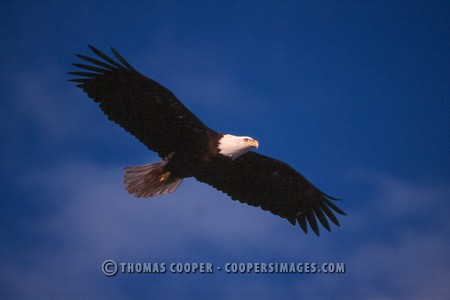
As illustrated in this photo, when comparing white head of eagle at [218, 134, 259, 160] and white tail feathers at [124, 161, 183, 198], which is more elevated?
white head of eagle at [218, 134, 259, 160]

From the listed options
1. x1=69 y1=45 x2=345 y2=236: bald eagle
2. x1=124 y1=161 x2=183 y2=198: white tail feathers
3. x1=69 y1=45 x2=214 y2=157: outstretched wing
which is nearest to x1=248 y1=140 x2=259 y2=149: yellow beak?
x1=69 y1=45 x2=345 y2=236: bald eagle

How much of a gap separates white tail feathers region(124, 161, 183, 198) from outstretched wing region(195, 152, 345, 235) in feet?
1.42

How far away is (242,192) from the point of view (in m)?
7.50

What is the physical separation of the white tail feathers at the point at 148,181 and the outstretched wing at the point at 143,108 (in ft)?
1.26

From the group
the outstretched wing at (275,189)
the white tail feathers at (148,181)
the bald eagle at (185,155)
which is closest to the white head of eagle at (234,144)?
the bald eagle at (185,155)

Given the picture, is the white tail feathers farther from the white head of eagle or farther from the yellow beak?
the yellow beak

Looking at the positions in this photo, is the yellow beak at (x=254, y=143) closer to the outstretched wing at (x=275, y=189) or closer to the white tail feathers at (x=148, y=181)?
the outstretched wing at (x=275, y=189)

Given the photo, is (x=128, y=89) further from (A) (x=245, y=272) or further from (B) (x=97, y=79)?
(A) (x=245, y=272)

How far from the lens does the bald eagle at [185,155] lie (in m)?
6.38

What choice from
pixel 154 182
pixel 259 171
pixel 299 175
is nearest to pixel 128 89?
pixel 154 182

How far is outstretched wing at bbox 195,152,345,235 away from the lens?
727 cm

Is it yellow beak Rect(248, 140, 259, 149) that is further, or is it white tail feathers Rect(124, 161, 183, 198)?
white tail feathers Rect(124, 161, 183, 198)

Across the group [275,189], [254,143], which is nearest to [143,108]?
[254,143]

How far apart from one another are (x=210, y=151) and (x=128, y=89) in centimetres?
122
